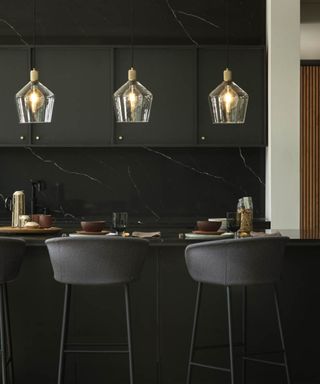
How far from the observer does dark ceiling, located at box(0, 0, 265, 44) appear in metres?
6.72

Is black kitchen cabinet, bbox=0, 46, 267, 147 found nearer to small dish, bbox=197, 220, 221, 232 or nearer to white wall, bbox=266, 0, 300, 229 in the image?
white wall, bbox=266, 0, 300, 229

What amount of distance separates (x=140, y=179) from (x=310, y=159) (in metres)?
2.69

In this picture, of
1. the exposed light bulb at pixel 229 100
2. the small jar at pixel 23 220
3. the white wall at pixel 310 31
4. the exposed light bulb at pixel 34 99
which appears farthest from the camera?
the white wall at pixel 310 31

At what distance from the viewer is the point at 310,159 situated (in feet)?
28.8

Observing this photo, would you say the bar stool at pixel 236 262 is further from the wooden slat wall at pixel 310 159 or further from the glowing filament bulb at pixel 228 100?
the wooden slat wall at pixel 310 159

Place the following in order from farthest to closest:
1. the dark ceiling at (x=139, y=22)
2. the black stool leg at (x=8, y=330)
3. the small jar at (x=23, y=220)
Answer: the dark ceiling at (x=139, y=22) → the small jar at (x=23, y=220) → the black stool leg at (x=8, y=330)

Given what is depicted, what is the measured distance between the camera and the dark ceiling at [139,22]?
265 inches

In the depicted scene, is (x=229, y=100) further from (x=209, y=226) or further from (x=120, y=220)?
(x=120, y=220)

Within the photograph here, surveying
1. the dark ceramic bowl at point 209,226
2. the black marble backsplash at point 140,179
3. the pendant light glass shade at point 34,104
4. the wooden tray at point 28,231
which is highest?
the pendant light glass shade at point 34,104

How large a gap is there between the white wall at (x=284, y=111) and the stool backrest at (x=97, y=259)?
2.98 meters

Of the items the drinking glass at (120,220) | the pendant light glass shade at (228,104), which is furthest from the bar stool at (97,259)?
the pendant light glass shade at (228,104)

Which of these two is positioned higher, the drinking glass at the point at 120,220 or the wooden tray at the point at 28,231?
the drinking glass at the point at 120,220

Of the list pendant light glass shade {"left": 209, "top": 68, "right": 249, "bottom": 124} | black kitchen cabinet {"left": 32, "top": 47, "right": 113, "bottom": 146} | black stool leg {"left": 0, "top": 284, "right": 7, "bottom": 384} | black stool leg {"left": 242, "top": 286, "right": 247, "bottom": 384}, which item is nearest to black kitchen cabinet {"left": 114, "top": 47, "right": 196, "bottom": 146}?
black kitchen cabinet {"left": 32, "top": 47, "right": 113, "bottom": 146}

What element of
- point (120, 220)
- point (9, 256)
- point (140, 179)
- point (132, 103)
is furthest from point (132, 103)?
point (140, 179)
